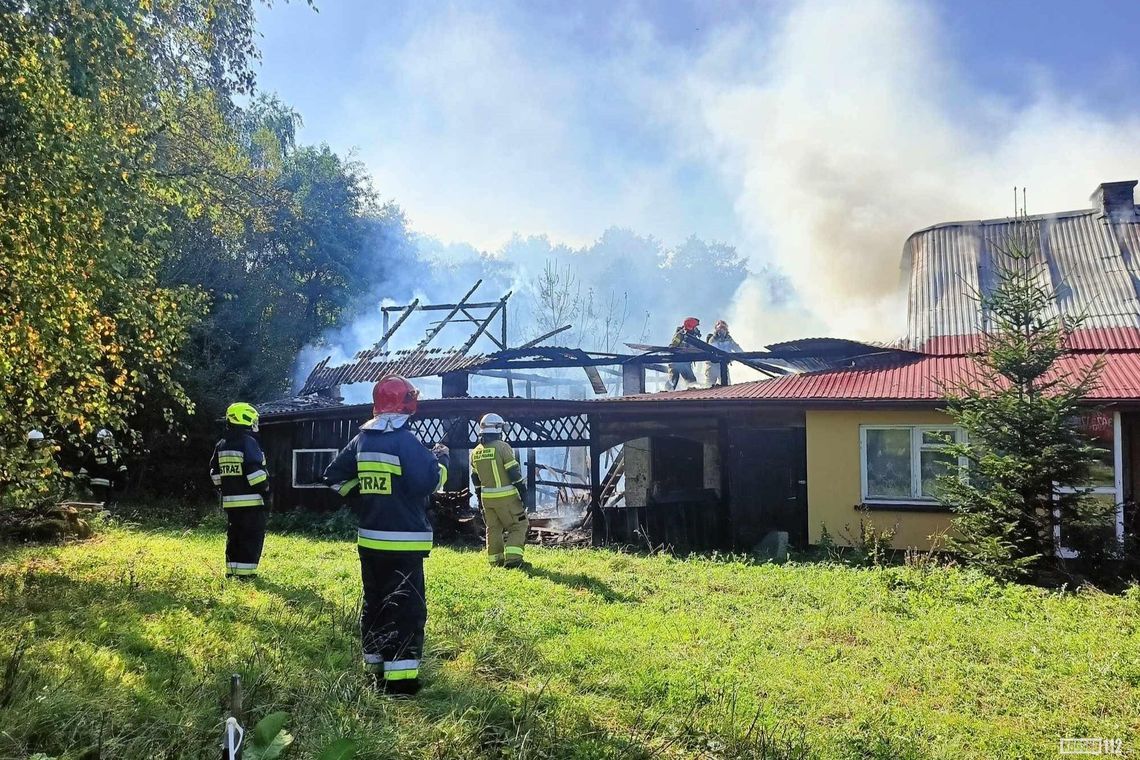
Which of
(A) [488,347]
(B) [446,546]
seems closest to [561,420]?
(B) [446,546]

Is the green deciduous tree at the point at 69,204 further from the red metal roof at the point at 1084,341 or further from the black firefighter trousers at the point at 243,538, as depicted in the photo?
the red metal roof at the point at 1084,341

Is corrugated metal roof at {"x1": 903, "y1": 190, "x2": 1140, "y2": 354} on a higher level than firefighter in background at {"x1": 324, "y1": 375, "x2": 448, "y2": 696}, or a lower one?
higher

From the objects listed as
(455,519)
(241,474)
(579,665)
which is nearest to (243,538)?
(241,474)

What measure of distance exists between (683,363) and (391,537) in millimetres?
11446

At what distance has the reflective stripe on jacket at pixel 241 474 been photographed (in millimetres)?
7406

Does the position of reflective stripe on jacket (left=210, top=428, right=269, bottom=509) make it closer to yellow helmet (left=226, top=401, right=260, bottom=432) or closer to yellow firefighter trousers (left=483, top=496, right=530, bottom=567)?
yellow helmet (left=226, top=401, right=260, bottom=432)

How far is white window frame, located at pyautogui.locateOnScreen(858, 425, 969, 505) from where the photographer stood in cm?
1127

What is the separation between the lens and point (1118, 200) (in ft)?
54.1

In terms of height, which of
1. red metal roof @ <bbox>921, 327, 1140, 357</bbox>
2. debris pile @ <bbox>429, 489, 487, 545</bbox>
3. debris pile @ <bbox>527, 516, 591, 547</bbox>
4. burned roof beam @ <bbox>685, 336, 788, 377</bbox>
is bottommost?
debris pile @ <bbox>527, 516, 591, 547</bbox>

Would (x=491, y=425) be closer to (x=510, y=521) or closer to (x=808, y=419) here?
(x=510, y=521)

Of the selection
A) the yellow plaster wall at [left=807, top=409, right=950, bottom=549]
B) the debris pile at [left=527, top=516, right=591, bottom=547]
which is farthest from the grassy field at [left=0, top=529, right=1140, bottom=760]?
the debris pile at [left=527, top=516, right=591, bottom=547]

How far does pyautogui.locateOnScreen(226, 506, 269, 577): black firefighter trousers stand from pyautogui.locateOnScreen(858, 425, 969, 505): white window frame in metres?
8.58

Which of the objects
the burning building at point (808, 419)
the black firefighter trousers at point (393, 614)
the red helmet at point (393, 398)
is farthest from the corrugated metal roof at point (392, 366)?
the black firefighter trousers at point (393, 614)

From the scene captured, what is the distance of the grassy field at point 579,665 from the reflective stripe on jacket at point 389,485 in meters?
0.80
